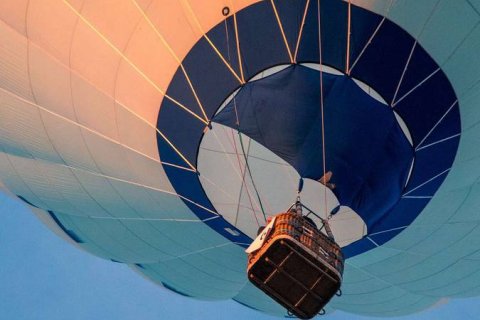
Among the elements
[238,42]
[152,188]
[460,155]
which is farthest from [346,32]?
[152,188]

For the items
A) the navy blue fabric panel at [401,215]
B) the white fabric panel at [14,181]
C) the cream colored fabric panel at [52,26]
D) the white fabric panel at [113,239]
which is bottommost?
the white fabric panel at [113,239]

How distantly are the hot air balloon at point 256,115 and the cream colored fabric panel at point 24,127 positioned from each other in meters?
0.03

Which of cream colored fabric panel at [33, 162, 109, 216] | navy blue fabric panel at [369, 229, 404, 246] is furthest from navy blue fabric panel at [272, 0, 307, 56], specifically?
cream colored fabric panel at [33, 162, 109, 216]

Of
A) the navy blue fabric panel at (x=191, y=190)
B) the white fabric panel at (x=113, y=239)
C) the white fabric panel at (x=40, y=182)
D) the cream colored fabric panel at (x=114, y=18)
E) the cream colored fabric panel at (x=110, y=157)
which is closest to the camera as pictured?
the cream colored fabric panel at (x=114, y=18)

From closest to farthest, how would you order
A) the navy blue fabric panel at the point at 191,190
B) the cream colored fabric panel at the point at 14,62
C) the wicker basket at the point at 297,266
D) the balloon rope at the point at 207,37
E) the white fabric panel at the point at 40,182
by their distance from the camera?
the wicker basket at the point at 297,266 < the balloon rope at the point at 207,37 < the navy blue fabric panel at the point at 191,190 < the cream colored fabric panel at the point at 14,62 < the white fabric panel at the point at 40,182

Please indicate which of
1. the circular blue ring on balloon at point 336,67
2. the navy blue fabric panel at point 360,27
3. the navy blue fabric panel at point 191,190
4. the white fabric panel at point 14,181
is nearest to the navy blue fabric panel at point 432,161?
the circular blue ring on balloon at point 336,67

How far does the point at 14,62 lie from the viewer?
8.78 metres

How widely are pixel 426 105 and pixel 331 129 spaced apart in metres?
1.08

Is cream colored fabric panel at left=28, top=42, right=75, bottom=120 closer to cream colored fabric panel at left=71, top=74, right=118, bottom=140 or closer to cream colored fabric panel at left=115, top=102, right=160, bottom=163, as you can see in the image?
cream colored fabric panel at left=71, top=74, right=118, bottom=140

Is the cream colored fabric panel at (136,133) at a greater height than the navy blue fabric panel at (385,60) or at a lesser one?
lesser

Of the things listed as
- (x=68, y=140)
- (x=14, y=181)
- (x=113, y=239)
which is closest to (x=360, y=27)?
(x=68, y=140)

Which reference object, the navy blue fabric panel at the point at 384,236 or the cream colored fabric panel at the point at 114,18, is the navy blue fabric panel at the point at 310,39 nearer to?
the cream colored fabric panel at the point at 114,18

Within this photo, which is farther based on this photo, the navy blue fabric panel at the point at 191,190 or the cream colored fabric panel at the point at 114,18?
the navy blue fabric panel at the point at 191,190

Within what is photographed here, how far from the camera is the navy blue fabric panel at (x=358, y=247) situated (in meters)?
9.36
